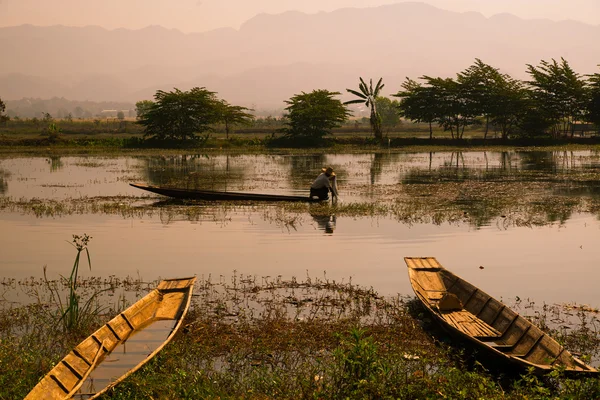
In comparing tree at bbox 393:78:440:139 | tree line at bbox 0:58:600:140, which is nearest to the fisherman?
tree line at bbox 0:58:600:140

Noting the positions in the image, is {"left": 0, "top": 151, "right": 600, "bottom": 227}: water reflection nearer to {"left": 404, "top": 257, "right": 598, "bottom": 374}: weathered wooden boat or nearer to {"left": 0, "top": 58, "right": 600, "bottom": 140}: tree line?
{"left": 404, "top": 257, "right": 598, "bottom": 374}: weathered wooden boat

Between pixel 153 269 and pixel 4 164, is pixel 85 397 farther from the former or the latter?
pixel 4 164

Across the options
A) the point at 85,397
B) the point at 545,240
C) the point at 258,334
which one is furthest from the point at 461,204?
the point at 85,397

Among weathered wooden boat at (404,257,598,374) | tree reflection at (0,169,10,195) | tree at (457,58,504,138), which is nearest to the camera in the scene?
weathered wooden boat at (404,257,598,374)

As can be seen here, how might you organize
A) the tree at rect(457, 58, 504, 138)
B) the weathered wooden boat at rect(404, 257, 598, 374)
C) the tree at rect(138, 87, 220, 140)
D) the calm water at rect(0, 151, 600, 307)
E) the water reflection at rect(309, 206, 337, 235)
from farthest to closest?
the tree at rect(457, 58, 504, 138)
the tree at rect(138, 87, 220, 140)
the water reflection at rect(309, 206, 337, 235)
the calm water at rect(0, 151, 600, 307)
the weathered wooden boat at rect(404, 257, 598, 374)

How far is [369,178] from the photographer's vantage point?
3309 cm

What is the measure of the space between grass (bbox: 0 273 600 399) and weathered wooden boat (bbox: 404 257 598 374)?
247 millimetres

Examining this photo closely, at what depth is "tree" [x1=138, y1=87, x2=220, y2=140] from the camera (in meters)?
63.9

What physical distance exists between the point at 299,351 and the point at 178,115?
190 ft

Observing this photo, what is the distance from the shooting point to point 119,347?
859 centimetres

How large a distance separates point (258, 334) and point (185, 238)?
8485mm

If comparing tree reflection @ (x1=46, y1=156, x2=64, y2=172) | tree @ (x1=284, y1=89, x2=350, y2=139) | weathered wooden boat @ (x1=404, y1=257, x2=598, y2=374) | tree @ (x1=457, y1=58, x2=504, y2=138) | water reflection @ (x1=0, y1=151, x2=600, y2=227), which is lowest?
weathered wooden boat @ (x1=404, y1=257, x2=598, y2=374)

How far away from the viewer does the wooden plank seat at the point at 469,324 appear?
348 inches

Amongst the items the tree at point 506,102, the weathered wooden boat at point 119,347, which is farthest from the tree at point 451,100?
the weathered wooden boat at point 119,347
